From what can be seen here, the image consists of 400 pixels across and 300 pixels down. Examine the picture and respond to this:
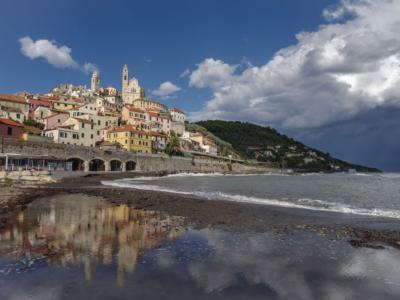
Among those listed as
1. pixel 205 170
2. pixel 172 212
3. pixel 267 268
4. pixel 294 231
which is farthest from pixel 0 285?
pixel 205 170

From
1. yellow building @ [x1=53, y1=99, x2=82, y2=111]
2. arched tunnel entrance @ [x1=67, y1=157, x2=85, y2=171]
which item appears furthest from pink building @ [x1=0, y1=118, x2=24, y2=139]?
yellow building @ [x1=53, y1=99, x2=82, y2=111]

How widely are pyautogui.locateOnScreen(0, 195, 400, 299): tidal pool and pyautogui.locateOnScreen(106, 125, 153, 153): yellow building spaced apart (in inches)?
3009

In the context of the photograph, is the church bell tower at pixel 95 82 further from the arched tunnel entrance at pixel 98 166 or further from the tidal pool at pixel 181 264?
the tidal pool at pixel 181 264

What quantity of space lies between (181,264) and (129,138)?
3291 inches

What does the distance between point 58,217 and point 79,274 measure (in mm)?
9900

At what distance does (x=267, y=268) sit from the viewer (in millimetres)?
9641

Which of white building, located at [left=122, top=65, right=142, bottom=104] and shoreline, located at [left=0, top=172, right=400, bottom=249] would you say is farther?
white building, located at [left=122, top=65, right=142, bottom=104]

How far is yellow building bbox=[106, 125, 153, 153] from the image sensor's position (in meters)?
90.5

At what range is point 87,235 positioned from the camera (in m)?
13.1

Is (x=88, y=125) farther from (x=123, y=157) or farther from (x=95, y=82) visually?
(x=95, y=82)

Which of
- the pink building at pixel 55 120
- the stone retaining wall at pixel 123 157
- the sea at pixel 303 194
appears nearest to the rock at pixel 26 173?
the sea at pixel 303 194

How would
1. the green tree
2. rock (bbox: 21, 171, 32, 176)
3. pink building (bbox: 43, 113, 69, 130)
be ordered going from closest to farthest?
rock (bbox: 21, 171, 32, 176) → pink building (bbox: 43, 113, 69, 130) → the green tree

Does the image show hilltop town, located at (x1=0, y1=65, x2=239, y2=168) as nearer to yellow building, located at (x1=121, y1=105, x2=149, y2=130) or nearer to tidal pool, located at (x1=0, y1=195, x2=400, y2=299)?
yellow building, located at (x1=121, y1=105, x2=149, y2=130)

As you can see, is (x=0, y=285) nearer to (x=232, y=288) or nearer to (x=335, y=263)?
(x=232, y=288)
